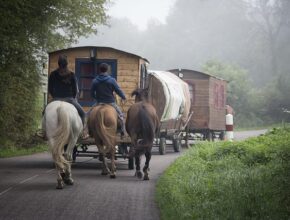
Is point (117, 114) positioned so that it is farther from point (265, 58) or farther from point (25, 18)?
point (265, 58)

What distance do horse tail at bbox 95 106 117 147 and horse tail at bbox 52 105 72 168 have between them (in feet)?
6.32

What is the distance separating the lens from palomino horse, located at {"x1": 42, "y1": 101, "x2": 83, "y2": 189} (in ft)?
40.1

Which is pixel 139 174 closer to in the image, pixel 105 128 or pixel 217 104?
pixel 105 128

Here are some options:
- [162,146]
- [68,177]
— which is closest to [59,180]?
[68,177]

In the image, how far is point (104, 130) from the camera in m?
14.4

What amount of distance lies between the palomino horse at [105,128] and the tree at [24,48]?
5539 mm

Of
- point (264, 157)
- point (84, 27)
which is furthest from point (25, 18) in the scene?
point (264, 157)

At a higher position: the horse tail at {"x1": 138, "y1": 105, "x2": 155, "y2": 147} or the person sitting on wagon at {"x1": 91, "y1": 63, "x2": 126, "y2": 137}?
the person sitting on wagon at {"x1": 91, "y1": 63, "x2": 126, "y2": 137}

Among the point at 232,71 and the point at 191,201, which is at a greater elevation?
the point at 232,71

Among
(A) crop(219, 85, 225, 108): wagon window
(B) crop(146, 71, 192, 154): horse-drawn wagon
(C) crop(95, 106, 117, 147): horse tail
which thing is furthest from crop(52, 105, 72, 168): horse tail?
(A) crop(219, 85, 225, 108): wagon window

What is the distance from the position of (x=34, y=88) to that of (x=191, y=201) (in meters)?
14.4

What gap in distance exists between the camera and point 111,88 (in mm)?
15070

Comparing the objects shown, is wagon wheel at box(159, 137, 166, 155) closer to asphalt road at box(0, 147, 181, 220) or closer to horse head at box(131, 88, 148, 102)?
asphalt road at box(0, 147, 181, 220)

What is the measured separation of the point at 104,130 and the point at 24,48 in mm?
7588
